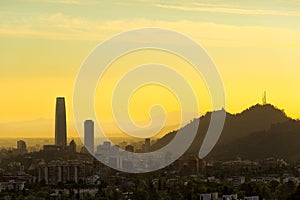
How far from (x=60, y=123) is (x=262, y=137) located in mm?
5666

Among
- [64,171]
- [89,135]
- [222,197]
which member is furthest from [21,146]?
[222,197]

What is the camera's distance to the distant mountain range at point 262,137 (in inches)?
446

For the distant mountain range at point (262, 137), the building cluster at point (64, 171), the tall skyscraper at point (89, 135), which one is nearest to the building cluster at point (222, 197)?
the tall skyscraper at point (89, 135)

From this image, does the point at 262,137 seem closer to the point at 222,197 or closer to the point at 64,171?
the point at 64,171

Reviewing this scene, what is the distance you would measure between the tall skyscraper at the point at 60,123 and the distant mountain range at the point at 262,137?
9.83ft

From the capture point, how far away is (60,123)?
767 cm

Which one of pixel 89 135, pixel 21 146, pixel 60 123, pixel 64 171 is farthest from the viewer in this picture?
pixel 64 171

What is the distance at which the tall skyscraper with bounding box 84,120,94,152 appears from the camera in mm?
6500

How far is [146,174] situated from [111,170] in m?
0.43

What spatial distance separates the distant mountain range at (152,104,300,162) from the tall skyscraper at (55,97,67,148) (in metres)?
3.00

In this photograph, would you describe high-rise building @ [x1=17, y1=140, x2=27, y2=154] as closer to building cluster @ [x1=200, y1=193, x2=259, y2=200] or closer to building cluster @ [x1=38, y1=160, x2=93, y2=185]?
building cluster @ [x1=38, y1=160, x2=93, y2=185]

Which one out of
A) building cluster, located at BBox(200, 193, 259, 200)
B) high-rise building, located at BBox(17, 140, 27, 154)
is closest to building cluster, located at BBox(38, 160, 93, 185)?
high-rise building, located at BBox(17, 140, 27, 154)

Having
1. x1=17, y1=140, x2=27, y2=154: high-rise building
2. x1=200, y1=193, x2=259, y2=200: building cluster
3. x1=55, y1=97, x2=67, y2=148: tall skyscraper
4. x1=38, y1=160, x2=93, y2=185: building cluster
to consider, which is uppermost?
x1=55, y1=97, x2=67, y2=148: tall skyscraper

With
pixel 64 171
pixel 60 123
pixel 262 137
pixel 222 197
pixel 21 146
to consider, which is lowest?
pixel 222 197
